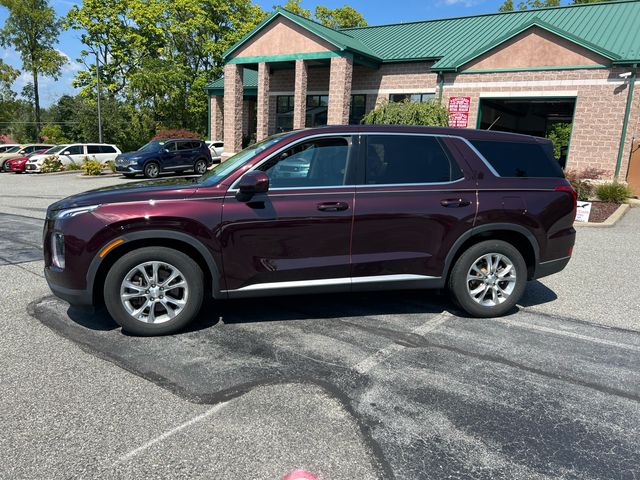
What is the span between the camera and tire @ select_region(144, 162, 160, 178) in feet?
71.9

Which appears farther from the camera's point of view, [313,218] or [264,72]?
[264,72]

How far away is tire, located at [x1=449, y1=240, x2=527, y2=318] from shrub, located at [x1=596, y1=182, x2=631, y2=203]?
12.8 metres

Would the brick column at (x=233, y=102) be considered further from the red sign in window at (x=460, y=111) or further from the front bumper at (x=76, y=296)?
the front bumper at (x=76, y=296)

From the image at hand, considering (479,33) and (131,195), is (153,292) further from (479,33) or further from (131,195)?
(479,33)

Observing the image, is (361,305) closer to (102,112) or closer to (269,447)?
(269,447)

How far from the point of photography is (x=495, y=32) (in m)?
21.4

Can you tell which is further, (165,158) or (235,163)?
(165,158)

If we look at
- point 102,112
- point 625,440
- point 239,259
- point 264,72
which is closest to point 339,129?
point 239,259

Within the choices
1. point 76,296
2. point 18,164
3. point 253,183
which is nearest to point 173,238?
point 253,183

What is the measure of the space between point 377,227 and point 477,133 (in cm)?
158

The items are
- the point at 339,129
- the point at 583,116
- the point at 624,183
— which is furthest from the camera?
the point at 583,116

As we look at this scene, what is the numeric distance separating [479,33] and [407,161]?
2021 cm

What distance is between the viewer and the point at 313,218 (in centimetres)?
440

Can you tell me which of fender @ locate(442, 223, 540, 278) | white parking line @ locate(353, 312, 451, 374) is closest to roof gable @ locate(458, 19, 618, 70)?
fender @ locate(442, 223, 540, 278)
